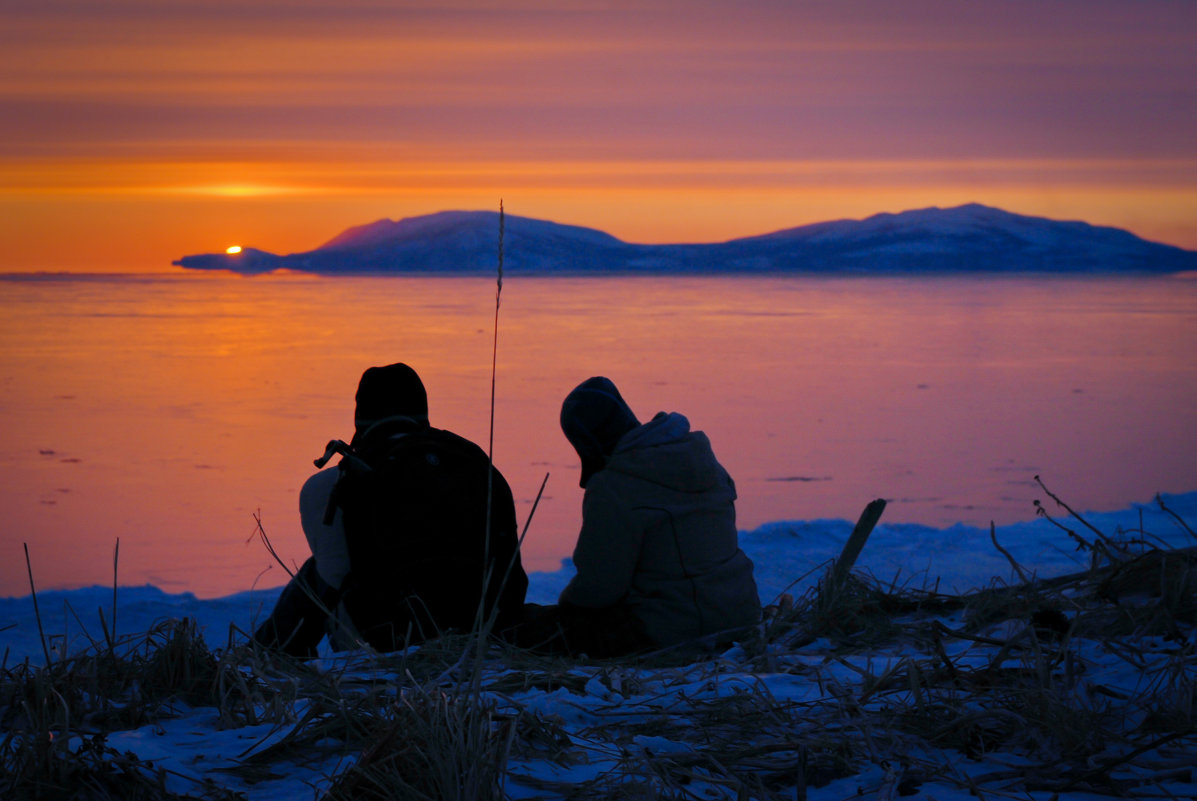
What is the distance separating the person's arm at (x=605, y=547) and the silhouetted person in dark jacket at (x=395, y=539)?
37cm

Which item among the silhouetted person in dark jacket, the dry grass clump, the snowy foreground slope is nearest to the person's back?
the silhouetted person in dark jacket

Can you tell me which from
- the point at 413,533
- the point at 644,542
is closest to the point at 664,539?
the point at 644,542

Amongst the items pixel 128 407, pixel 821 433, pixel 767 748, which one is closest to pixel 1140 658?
pixel 767 748

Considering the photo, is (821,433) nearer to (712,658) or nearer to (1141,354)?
(712,658)

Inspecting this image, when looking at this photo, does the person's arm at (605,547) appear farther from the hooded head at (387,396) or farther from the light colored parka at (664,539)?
the hooded head at (387,396)

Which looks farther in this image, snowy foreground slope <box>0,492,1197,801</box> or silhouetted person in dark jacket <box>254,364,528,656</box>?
silhouetted person in dark jacket <box>254,364,528,656</box>

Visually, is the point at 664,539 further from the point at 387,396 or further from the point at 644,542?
the point at 387,396

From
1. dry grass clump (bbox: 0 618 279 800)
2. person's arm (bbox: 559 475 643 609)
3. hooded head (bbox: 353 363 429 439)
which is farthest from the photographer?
hooded head (bbox: 353 363 429 439)

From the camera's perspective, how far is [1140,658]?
10.3 feet

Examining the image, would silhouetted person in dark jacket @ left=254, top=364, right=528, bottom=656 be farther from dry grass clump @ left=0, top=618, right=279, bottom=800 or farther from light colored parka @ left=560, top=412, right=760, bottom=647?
dry grass clump @ left=0, top=618, right=279, bottom=800

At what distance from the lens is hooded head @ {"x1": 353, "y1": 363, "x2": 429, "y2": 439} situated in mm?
4562

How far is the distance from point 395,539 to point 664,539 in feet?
3.30

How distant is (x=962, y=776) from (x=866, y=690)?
1.57ft

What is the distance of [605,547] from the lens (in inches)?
165
